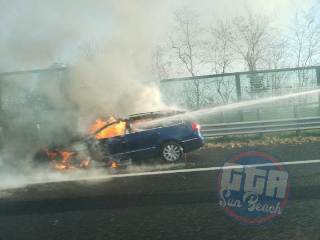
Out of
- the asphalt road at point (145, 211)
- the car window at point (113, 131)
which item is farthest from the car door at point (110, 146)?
the asphalt road at point (145, 211)

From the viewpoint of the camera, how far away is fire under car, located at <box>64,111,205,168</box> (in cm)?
648

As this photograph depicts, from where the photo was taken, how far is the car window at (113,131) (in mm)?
6579

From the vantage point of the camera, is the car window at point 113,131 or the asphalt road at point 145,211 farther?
the car window at point 113,131

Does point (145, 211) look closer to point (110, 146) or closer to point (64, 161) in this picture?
point (110, 146)

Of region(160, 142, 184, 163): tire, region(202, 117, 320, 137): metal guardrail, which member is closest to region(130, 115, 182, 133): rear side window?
region(160, 142, 184, 163): tire

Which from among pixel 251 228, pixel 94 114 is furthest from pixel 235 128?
pixel 251 228

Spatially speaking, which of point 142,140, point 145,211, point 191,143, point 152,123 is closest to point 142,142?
point 142,140

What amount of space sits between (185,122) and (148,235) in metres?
4.22

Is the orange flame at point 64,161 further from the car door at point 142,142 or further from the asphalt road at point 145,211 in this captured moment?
the asphalt road at point 145,211

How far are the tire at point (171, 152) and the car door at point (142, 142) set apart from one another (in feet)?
0.88

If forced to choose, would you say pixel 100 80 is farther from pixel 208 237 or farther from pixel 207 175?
pixel 208 237

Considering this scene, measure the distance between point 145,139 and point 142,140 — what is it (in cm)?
8

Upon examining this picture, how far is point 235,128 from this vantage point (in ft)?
28.1

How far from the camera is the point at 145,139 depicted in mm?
6516
